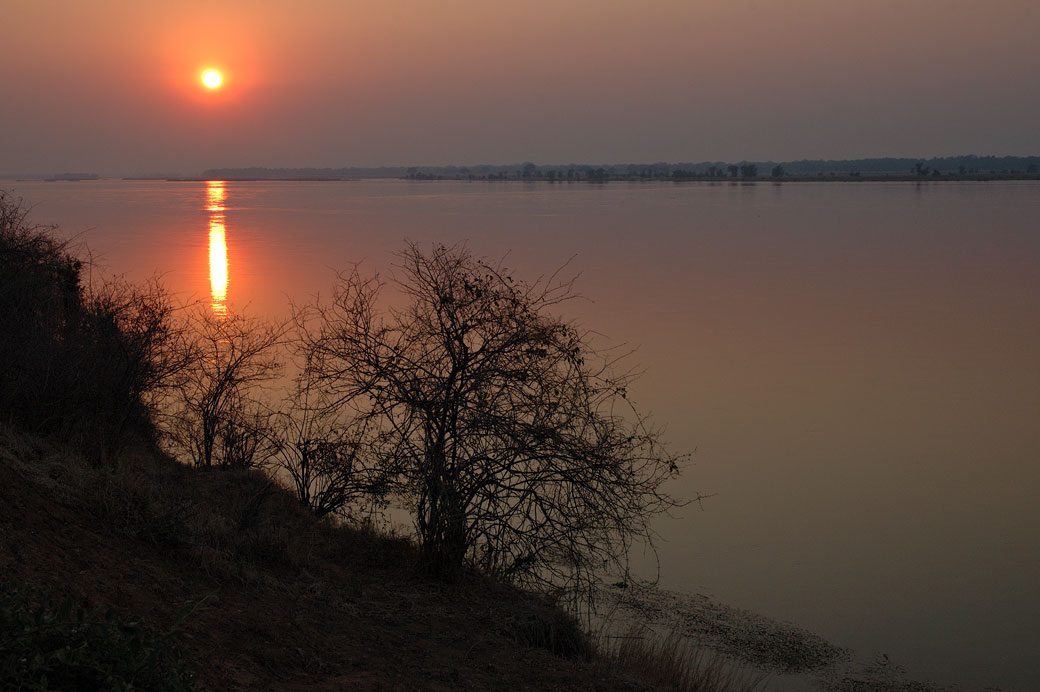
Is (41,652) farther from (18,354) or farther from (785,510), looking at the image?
(785,510)

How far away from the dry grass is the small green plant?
4.88 meters

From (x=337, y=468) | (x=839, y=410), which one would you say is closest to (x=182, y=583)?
(x=337, y=468)

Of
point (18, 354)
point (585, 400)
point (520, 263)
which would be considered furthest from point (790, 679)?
point (520, 263)

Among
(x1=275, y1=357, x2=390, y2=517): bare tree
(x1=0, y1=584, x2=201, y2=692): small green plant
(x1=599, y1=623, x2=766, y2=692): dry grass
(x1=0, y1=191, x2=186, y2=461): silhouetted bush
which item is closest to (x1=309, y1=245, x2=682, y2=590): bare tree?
(x1=275, y1=357, x2=390, y2=517): bare tree

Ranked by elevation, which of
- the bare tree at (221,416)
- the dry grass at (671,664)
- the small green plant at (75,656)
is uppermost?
the small green plant at (75,656)

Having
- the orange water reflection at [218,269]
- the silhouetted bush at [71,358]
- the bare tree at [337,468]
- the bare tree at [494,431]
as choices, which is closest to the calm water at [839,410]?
the orange water reflection at [218,269]

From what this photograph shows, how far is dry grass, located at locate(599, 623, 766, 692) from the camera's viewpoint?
10.1 m

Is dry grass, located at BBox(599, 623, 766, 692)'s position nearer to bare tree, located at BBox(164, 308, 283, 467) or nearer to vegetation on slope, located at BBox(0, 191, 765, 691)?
vegetation on slope, located at BBox(0, 191, 765, 691)

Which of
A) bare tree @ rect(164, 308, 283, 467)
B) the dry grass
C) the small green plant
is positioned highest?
the small green plant

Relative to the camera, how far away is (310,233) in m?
68.5

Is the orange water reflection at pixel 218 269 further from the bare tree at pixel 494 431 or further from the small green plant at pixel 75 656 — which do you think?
the small green plant at pixel 75 656

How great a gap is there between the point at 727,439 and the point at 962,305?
20.3 meters

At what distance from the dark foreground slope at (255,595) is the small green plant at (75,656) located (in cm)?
80

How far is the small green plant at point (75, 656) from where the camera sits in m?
5.30
